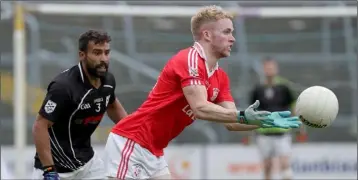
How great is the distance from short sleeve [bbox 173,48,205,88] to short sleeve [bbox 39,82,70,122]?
106 centimetres

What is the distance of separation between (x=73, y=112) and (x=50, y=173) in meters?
0.50

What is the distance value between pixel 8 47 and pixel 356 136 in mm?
5392

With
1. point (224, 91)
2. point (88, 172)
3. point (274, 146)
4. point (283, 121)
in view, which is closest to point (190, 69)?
point (224, 91)

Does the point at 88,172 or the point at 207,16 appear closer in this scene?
the point at 207,16

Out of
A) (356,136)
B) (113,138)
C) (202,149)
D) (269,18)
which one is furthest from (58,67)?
(113,138)

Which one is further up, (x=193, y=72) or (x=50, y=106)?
(x=193, y=72)

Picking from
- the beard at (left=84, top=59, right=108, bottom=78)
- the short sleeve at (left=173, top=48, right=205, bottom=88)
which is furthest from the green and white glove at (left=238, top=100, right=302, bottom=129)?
the beard at (left=84, top=59, right=108, bottom=78)

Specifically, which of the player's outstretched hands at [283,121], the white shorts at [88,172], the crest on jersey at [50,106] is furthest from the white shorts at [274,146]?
the player's outstretched hands at [283,121]

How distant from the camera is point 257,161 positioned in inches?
499

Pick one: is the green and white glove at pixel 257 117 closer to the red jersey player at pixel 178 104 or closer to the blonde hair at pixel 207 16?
the red jersey player at pixel 178 104

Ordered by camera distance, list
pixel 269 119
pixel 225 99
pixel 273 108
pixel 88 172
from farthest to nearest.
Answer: pixel 273 108 → pixel 88 172 → pixel 225 99 → pixel 269 119

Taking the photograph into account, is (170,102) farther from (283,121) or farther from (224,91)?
(283,121)

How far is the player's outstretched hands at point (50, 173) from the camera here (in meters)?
6.42

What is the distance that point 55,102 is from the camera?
6418mm
